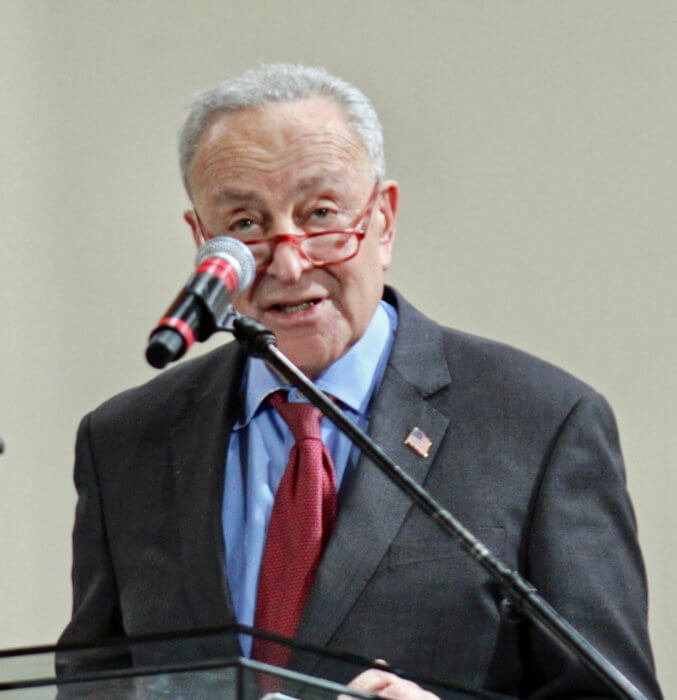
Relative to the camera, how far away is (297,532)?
207 cm

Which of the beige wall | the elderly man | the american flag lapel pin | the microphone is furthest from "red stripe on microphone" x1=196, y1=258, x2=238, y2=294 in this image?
the beige wall

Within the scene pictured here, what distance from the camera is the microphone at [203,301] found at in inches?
55.4

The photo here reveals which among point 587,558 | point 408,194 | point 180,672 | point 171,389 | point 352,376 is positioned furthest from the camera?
point 408,194

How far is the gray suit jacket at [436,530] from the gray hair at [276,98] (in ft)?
1.02

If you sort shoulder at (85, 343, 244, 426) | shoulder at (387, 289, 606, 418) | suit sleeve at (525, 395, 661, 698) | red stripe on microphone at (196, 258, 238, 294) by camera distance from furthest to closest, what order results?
1. shoulder at (85, 343, 244, 426)
2. shoulder at (387, 289, 606, 418)
3. suit sleeve at (525, 395, 661, 698)
4. red stripe on microphone at (196, 258, 238, 294)

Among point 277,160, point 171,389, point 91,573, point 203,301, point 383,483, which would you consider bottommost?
point 91,573

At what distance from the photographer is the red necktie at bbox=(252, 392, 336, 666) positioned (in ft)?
6.70

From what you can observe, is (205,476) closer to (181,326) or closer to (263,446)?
(263,446)

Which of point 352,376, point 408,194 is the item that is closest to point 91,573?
point 352,376

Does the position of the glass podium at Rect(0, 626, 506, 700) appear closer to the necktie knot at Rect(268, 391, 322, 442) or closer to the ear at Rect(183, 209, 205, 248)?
the necktie knot at Rect(268, 391, 322, 442)

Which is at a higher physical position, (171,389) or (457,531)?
(171,389)

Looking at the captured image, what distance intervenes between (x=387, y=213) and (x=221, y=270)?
811 millimetres

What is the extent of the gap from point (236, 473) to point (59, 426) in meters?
1.26

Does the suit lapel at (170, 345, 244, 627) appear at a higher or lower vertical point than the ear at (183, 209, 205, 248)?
lower
